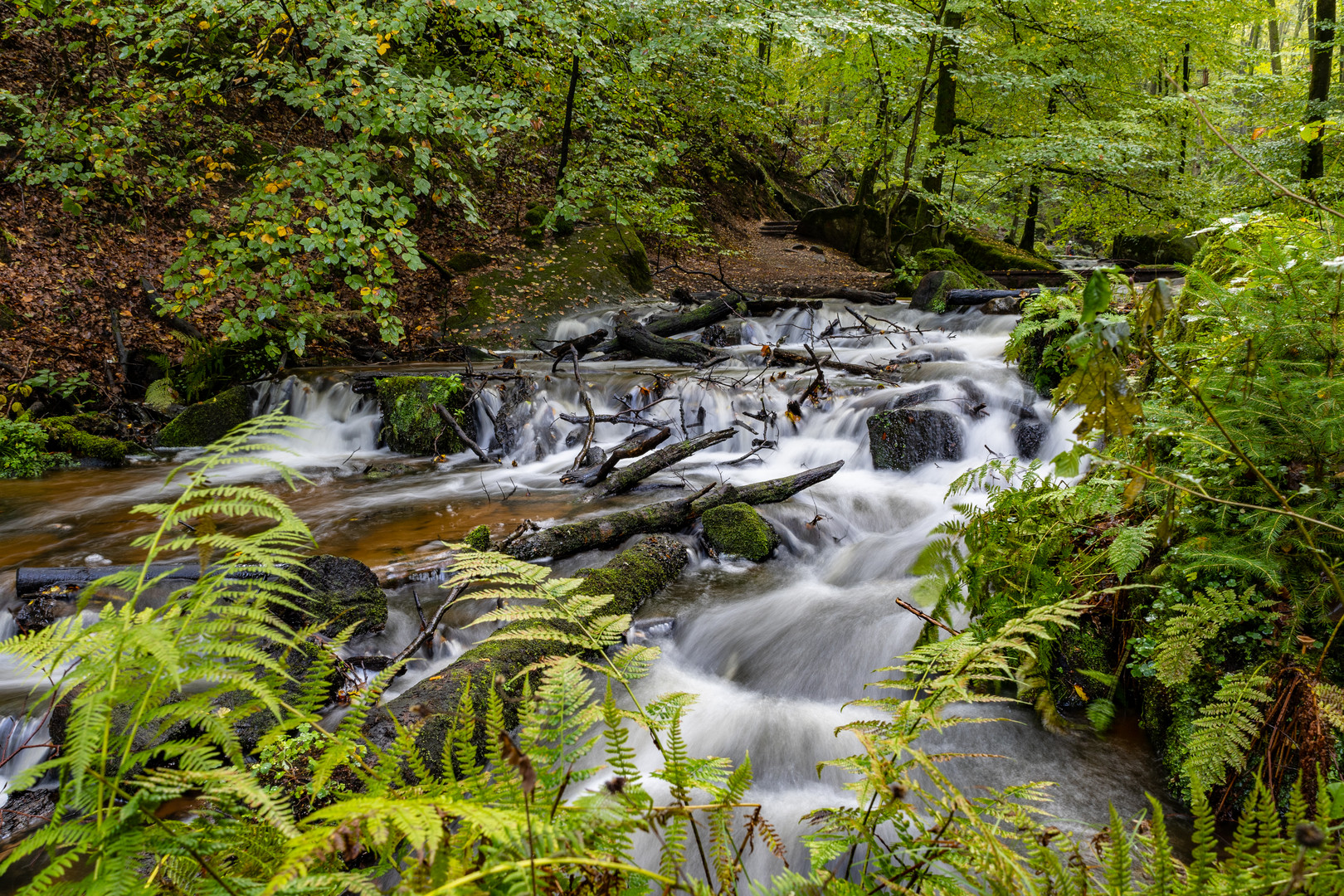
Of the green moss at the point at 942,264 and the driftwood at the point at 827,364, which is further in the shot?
the green moss at the point at 942,264

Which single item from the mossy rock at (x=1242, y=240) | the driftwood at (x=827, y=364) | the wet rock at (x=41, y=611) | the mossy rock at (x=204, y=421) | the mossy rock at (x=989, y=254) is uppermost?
the mossy rock at (x=989, y=254)

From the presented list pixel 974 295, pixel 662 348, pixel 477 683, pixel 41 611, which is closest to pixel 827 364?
pixel 662 348

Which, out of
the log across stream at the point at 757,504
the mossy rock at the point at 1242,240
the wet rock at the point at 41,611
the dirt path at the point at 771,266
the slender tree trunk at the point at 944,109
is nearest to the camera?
the mossy rock at the point at 1242,240

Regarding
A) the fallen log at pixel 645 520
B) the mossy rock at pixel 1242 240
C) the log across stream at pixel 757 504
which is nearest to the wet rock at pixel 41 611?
the log across stream at pixel 757 504

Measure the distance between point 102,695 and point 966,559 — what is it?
3603 mm

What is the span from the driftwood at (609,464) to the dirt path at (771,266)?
393 inches

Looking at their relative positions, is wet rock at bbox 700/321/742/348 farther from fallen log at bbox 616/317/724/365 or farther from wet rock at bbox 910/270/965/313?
wet rock at bbox 910/270/965/313

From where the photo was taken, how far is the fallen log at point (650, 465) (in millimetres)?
6738

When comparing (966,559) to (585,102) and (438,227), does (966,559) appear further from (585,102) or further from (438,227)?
(438,227)

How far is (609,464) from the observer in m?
7.45

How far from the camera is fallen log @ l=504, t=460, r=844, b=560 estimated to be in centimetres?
539

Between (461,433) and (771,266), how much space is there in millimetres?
13846

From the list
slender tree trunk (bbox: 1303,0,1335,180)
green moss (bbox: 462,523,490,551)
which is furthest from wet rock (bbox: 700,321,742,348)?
slender tree trunk (bbox: 1303,0,1335,180)

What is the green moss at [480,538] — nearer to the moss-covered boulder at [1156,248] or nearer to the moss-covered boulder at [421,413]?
the moss-covered boulder at [421,413]
